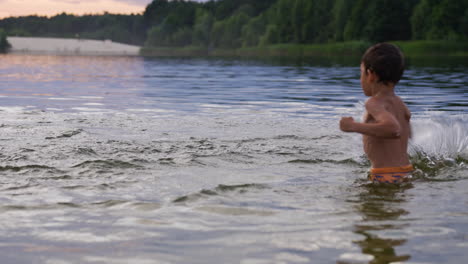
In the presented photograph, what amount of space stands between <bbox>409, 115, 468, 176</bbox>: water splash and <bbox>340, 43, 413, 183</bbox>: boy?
0.72 m

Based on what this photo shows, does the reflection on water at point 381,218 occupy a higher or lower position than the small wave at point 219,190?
higher

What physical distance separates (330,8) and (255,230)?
4079 inches

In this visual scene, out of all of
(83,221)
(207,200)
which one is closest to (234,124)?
(207,200)

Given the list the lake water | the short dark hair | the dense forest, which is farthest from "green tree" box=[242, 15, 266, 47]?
the short dark hair

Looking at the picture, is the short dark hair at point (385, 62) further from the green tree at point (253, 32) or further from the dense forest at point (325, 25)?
the green tree at point (253, 32)

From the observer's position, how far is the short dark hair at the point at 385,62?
4.67 m

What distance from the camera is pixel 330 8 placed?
338ft

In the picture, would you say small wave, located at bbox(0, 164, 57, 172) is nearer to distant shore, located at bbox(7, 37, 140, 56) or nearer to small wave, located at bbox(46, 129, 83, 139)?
small wave, located at bbox(46, 129, 83, 139)

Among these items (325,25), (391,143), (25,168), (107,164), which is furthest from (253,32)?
(391,143)

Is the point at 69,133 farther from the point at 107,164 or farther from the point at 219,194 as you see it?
the point at 219,194


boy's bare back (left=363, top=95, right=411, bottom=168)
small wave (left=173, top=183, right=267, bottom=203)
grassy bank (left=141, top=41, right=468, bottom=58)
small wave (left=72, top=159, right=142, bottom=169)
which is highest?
grassy bank (left=141, top=41, right=468, bottom=58)

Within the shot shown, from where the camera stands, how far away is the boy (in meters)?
4.62

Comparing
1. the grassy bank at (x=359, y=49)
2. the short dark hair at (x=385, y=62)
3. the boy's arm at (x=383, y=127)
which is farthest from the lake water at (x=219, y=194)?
the grassy bank at (x=359, y=49)

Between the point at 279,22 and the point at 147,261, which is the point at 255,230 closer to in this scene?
the point at 147,261
